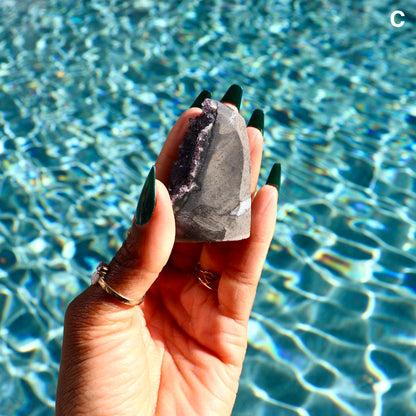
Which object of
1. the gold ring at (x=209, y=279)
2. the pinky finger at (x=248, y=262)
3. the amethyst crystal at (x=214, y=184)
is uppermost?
the amethyst crystal at (x=214, y=184)

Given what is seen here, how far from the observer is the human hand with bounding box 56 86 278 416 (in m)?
1.90

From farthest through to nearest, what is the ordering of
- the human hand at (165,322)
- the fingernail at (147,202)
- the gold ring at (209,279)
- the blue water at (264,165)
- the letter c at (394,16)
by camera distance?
1. the letter c at (394,16)
2. the blue water at (264,165)
3. the gold ring at (209,279)
4. the human hand at (165,322)
5. the fingernail at (147,202)

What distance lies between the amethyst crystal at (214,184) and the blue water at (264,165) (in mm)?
1419

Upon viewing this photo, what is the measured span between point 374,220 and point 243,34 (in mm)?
3395

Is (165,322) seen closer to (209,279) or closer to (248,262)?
(209,279)

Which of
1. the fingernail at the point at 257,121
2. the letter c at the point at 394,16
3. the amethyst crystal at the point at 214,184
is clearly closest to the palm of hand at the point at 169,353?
the amethyst crystal at the point at 214,184

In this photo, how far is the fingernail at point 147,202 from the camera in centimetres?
176

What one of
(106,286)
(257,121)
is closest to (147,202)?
(106,286)

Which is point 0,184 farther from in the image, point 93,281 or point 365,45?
point 365,45

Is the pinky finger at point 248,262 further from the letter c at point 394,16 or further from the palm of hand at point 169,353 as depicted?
the letter c at point 394,16

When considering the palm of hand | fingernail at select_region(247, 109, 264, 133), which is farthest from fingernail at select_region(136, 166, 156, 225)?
fingernail at select_region(247, 109, 264, 133)

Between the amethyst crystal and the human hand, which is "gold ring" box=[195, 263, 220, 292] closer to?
the human hand

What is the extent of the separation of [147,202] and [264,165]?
9.35 ft

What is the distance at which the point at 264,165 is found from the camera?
4500 mm
